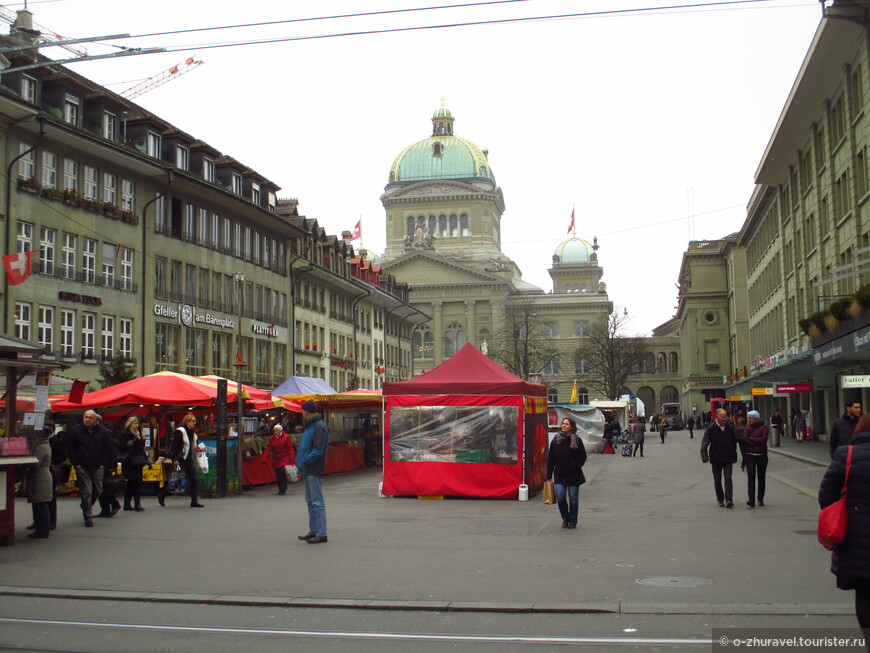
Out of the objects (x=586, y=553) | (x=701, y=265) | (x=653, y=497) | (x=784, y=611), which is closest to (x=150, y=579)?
(x=586, y=553)

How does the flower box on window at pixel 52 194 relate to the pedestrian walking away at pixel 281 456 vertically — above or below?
above

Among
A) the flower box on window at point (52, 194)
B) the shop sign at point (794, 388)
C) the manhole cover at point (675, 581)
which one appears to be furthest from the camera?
the shop sign at point (794, 388)

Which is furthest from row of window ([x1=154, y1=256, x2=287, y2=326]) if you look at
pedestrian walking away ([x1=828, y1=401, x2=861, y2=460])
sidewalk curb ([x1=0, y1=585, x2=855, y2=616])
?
sidewalk curb ([x1=0, y1=585, x2=855, y2=616])

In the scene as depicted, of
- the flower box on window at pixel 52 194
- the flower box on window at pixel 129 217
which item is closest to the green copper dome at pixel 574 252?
the flower box on window at pixel 129 217

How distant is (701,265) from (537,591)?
86.5 meters

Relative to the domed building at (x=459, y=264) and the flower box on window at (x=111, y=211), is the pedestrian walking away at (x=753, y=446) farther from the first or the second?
the domed building at (x=459, y=264)

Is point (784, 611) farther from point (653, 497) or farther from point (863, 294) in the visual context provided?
point (863, 294)

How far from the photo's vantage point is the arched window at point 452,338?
123000 mm

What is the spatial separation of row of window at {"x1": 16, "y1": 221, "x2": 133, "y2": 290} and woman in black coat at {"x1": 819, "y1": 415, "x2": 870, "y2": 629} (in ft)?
94.6

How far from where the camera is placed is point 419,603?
9.16m

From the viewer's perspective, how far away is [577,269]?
157m

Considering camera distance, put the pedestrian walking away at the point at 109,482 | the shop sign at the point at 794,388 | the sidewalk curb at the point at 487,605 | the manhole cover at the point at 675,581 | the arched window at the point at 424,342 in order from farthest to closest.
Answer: the arched window at the point at 424,342
the shop sign at the point at 794,388
the pedestrian walking away at the point at 109,482
the manhole cover at the point at 675,581
the sidewalk curb at the point at 487,605

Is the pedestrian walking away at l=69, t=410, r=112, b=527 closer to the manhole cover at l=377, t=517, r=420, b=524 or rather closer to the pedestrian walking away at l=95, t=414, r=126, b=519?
the pedestrian walking away at l=95, t=414, r=126, b=519

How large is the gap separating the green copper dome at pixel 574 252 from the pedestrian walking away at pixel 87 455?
473 feet
